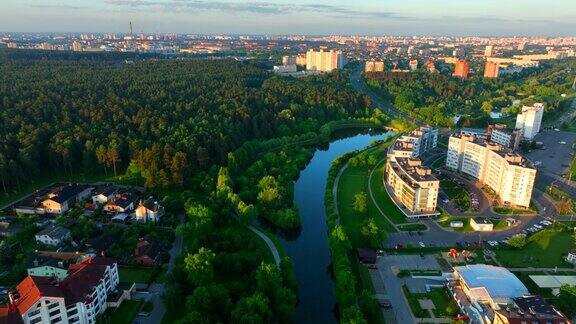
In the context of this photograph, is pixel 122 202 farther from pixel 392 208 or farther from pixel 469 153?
pixel 469 153

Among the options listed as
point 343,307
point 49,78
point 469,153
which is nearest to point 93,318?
point 343,307

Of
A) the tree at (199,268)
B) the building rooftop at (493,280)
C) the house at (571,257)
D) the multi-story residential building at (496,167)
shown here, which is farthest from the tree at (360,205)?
the tree at (199,268)

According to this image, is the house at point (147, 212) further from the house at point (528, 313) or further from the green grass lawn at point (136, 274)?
the house at point (528, 313)

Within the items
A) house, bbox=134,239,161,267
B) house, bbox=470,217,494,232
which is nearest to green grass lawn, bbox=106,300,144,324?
house, bbox=134,239,161,267

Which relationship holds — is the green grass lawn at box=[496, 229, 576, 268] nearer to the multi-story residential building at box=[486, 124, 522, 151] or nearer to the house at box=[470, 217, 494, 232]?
the house at box=[470, 217, 494, 232]

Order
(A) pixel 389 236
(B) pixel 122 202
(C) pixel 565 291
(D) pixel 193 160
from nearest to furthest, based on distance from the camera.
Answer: (C) pixel 565 291
(A) pixel 389 236
(B) pixel 122 202
(D) pixel 193 160

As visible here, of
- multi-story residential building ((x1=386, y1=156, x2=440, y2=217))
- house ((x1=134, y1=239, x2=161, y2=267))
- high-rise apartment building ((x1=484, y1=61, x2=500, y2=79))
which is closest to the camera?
house ((x1=134, y1=239, x2=161, y2=267))
